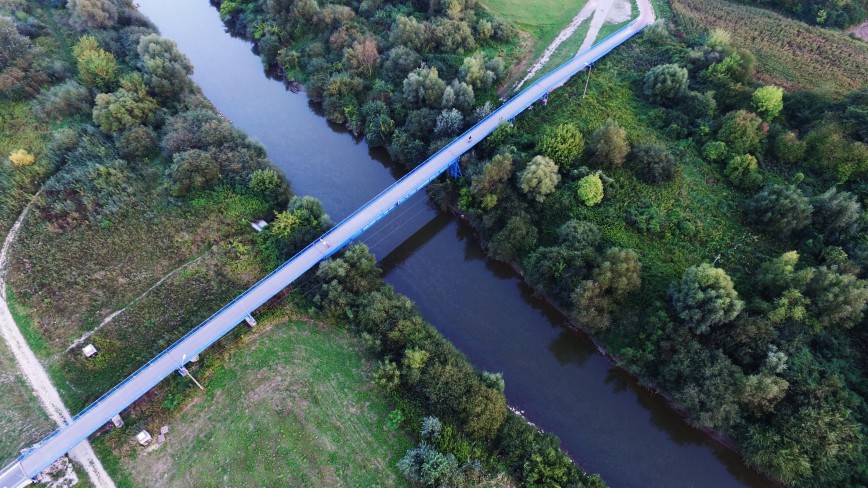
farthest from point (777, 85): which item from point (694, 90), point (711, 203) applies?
point (711, 203)

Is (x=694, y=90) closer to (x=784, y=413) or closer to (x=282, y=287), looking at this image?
(x=784, y=413)

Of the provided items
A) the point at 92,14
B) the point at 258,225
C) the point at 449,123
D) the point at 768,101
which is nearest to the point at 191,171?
the point at 258,225

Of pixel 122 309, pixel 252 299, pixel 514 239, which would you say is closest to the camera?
pixel 252 299

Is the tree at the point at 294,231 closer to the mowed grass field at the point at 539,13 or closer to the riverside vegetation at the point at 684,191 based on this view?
the riverside vegetation at the point at 684,191

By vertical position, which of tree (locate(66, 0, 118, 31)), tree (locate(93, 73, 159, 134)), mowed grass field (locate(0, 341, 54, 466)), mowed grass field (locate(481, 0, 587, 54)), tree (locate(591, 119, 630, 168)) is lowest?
mowed grass field (locate(0, 341, 54, 466))

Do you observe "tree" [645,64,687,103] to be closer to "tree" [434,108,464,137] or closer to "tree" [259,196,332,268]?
"tree" [434,108,464,137]

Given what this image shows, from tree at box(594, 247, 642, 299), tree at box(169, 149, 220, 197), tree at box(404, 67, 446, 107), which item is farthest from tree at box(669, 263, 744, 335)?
tree at box(169, 149, 220, 197)

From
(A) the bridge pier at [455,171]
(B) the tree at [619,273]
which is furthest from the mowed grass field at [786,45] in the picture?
(A) the bridge pier at [455,171]

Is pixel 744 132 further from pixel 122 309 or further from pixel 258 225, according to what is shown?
pixel 122 309
